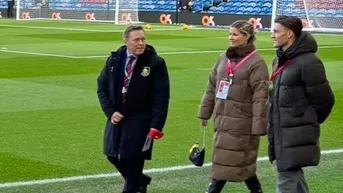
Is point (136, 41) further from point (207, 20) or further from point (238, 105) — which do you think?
point (207, 20)

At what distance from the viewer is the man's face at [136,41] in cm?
749

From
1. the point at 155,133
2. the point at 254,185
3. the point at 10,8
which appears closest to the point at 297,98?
the point at 254,185

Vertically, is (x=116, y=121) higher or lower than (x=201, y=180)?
higher

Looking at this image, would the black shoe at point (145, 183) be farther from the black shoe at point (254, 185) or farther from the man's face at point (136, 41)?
the man's face at point (136, 41)

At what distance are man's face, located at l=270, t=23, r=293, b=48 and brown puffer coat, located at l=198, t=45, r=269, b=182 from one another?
0.59 metres

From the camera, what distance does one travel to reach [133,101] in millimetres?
→ 7656

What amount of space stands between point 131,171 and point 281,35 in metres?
1.98

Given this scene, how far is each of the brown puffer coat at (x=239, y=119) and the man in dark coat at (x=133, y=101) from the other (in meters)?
0.55

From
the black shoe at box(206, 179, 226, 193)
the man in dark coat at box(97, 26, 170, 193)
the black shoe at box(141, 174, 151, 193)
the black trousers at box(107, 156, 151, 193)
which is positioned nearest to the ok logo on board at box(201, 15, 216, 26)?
the black shoe at box(141, 174, 151, 193)

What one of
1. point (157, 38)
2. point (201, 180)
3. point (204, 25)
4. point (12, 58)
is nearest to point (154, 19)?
point (204, 25)

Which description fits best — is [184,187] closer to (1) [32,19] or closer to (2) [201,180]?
(2) [201,180]

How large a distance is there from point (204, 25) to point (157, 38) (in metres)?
11.3

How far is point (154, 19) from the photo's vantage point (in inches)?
1810

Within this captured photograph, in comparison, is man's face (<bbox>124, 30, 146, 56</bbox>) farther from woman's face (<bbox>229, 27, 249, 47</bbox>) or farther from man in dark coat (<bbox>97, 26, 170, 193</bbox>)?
woman's face (<bbox>229, 27, 249, 47</bbox>)
